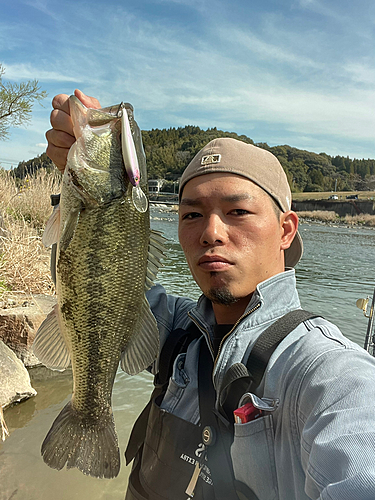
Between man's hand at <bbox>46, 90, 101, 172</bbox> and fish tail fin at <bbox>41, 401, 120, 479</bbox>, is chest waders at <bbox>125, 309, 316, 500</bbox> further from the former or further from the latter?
man's hand at <bbox>46, 90, 101, 172</bbox>

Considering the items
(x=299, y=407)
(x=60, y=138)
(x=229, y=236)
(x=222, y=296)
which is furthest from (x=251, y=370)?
(x=60, y=138)

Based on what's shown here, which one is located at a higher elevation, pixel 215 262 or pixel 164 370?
pixel 215 262

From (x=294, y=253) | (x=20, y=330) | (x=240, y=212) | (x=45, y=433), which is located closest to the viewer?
(x=240, y=212)

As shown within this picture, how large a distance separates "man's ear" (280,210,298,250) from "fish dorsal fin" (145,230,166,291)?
0.70 m

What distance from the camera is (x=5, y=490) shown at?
11.7 feet

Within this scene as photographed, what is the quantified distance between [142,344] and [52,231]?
70 cm

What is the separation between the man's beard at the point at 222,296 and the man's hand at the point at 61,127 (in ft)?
3.45

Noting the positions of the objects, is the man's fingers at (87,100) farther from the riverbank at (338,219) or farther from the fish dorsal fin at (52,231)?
the riverbank at (338,219)

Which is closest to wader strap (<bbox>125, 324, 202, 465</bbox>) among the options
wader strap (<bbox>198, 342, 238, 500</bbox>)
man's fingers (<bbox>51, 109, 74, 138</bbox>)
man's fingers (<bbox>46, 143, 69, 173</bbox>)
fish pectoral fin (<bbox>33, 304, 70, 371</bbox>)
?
wader strap (<bbox>198, 342, 238, 500</bbox>)

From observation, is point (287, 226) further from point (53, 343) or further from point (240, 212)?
point (53, 343)

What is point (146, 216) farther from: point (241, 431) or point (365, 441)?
point (365, 441)

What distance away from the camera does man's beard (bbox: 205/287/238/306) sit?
6.34ft

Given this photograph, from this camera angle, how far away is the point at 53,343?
1860 millimetres

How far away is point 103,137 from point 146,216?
0.42 meters
